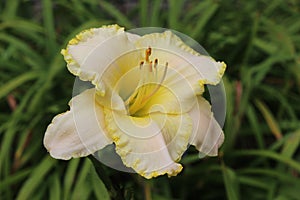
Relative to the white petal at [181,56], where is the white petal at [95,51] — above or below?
above

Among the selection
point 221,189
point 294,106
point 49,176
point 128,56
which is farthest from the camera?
point 294,106

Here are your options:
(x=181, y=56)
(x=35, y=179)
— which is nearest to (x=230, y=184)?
(x=35, y=179)

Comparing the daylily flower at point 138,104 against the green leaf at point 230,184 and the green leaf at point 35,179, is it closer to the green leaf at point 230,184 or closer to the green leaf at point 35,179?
the green leaf at point 230,184

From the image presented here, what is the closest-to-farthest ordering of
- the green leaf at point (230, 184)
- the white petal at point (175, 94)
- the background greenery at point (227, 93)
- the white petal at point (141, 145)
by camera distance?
the white petal at point (141, 145), the white petal at point (175, 94), the green leaf at point (230, 184), the background greenery at point (227, 93)

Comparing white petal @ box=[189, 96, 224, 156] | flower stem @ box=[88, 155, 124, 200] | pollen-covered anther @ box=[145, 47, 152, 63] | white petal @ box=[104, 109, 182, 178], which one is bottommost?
flower stem @ box=[88, 155, 124, 200]

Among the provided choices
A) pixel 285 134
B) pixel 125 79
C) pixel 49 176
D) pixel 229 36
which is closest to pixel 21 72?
pixel 49 176

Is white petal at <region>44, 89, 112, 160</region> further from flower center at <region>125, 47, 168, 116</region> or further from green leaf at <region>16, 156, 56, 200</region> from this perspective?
green leaf at <region>16, 156, 56, 200</region>

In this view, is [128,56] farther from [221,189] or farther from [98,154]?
[221,189]

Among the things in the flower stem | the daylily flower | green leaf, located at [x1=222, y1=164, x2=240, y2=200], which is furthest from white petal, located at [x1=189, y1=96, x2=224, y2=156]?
green leaf, located at [x1=222, y1=164, x2=240, y2=200]

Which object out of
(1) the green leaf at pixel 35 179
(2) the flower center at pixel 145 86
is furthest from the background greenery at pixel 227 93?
(2) the flower center at pixel 145 86
